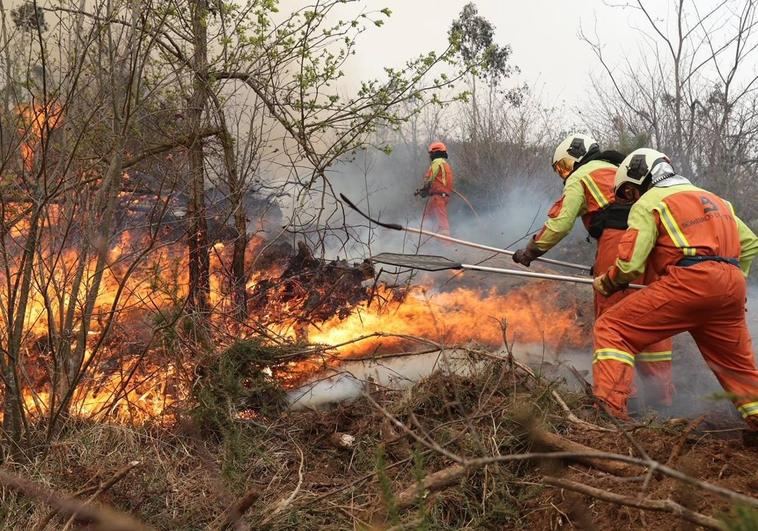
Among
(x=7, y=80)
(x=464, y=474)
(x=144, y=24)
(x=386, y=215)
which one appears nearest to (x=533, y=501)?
(x=464, y=474)

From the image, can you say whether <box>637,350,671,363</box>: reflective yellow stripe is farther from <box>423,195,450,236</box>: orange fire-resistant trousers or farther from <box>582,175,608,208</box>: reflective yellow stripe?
<box>423,195,450,236</box>: orange fire-resistant trousers

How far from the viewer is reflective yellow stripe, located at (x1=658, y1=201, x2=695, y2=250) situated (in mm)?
4031

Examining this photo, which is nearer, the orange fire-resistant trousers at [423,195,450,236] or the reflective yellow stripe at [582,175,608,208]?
the reflective yellow stripe at [582,175,608,208]

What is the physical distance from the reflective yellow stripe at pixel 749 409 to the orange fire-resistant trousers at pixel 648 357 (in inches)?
38.8

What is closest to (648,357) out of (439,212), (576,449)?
(576,449)

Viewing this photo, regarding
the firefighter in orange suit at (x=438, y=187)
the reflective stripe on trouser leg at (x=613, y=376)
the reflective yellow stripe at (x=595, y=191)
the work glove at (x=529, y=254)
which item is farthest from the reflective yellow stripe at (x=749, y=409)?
the firefighter in orange suit at (x=438, y=187)

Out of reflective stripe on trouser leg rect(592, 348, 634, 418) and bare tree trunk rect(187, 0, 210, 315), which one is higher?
bare tree trunk rect(187, 0, 210, 315)

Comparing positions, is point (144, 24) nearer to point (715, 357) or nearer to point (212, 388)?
point (212, 388)

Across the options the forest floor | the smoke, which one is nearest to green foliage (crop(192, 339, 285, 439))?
the forest floor

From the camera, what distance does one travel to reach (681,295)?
398 centimetres

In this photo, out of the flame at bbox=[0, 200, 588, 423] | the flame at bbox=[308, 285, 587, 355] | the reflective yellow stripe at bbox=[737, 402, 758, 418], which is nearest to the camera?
the reflective yellow stripe at bbox=[737, 402, 758, 418]

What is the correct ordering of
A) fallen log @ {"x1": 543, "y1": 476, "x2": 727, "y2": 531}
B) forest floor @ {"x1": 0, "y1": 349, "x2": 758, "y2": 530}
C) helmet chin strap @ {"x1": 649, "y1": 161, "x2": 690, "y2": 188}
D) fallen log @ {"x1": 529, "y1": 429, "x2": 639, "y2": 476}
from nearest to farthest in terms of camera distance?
fallen log @ {"x1": 543, "y1": 476, "x2": 727, "y2": 531}
forest floor @ {"x1": 0, "y1": 349, "x2": 758, "y2": 530}
fallen log @ {"x1": 529, "y1": 429, "x2": 639, "y2": 476}
helmet chin strap @ {"x1": 649, "y1": 161, "x2": 690, "y2": 188}

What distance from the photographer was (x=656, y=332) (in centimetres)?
412

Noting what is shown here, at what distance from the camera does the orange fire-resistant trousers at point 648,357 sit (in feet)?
16.2
